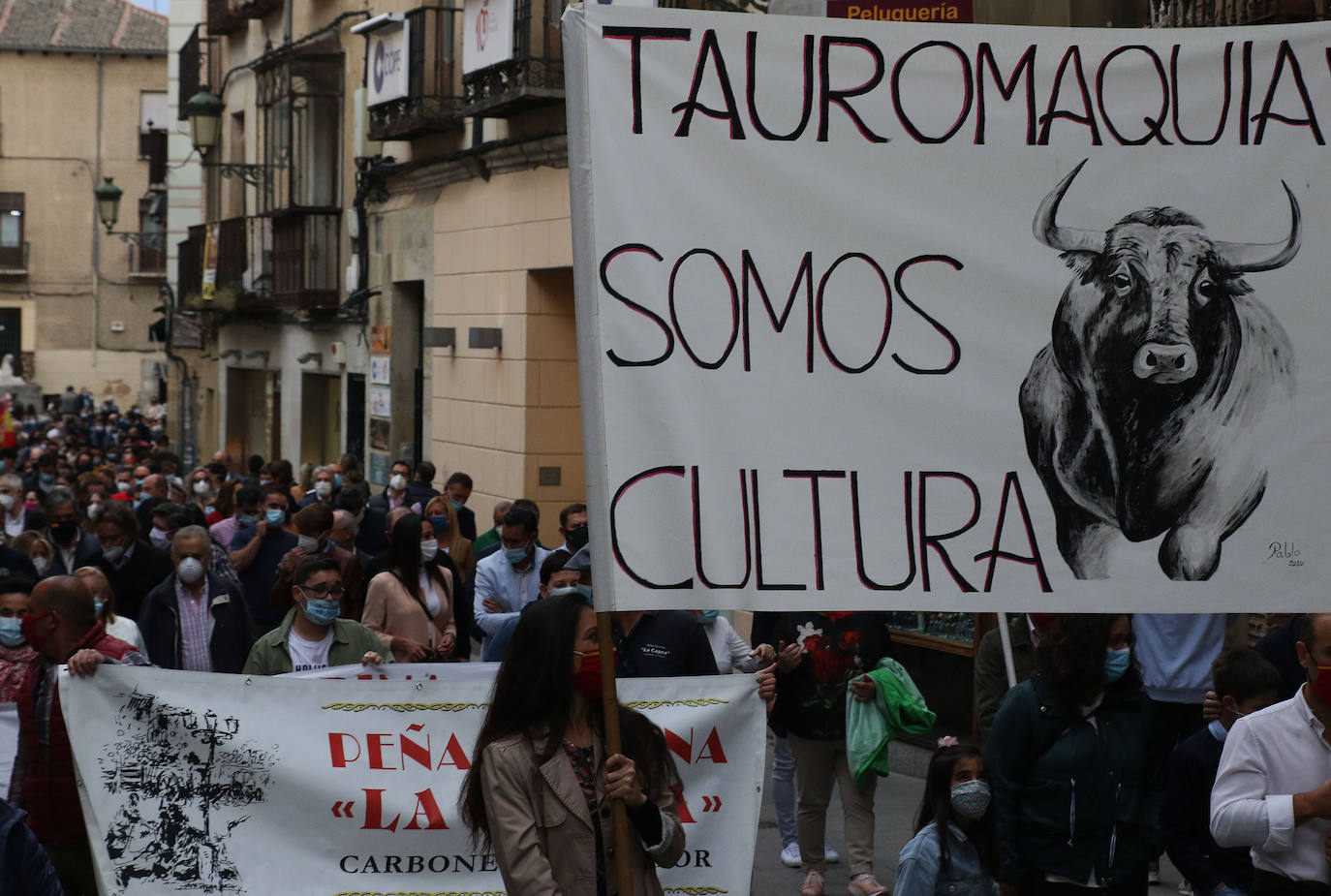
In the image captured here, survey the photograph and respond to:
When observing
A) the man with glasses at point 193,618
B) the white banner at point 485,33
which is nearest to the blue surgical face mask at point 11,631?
the man with glasses at point 193,618

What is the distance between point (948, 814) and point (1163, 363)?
1765mm

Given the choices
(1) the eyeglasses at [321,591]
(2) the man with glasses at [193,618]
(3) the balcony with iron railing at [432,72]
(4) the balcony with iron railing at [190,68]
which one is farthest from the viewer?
(4) the balcony with iron railing at [190,68]

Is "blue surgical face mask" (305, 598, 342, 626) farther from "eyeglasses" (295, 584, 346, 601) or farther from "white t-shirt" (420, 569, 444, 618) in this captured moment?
"white t-shirt" (420, 569, 444, 618)

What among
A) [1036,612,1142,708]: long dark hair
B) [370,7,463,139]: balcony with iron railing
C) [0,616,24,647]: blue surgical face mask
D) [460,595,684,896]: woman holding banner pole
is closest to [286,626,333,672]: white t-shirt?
[0,616,24,647]: blue surgical face mask

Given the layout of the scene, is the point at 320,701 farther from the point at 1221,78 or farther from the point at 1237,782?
the point at 1221,78

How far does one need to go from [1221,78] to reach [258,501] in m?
8.82

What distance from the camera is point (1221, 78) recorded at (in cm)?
414

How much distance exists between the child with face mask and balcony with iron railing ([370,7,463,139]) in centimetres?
1306

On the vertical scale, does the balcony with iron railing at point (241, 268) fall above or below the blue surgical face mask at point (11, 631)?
above

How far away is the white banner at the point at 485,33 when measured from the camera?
50.4ft

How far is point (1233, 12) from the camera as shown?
29.8ft

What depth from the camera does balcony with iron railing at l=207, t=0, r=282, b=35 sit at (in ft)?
81.8

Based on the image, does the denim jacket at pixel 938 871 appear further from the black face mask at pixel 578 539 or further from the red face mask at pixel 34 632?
the black face mask at pixel 578 539

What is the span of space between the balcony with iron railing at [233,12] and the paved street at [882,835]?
56.4 ft
